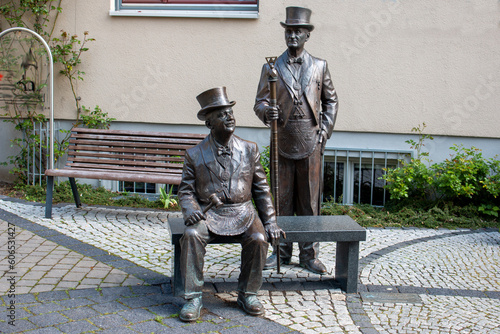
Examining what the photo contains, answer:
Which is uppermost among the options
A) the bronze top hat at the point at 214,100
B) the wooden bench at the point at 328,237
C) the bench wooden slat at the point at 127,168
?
the bronze top hat at the point at 214,100

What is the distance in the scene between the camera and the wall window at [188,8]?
26.2 ft

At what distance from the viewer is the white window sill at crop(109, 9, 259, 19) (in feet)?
25.9

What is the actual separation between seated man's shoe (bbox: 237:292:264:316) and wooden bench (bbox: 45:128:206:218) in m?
3.09

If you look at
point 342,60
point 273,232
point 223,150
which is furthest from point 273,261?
point 342,60

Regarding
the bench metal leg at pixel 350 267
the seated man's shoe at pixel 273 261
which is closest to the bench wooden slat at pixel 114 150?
the seated man's shoe at pixel 273 261

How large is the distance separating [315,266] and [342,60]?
369 centimetres

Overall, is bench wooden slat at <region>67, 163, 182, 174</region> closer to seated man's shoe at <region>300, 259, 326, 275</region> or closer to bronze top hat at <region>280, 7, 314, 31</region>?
seated man's shoe at <region>300, 259, 326, 275</region>

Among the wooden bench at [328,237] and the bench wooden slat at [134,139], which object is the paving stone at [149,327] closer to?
the wooden bench at [328,237]

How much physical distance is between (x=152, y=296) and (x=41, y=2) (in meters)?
5.70

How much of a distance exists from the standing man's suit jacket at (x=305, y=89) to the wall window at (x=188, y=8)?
3210 millimetres

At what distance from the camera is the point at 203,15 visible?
26.1ft

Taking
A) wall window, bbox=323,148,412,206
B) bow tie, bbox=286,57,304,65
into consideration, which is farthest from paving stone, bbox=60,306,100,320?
wall window, bbox=323,148,412,206

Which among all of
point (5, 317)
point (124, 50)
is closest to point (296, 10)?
point (5, 317)

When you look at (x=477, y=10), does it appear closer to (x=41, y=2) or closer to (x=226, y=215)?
(x=226, y=215)
